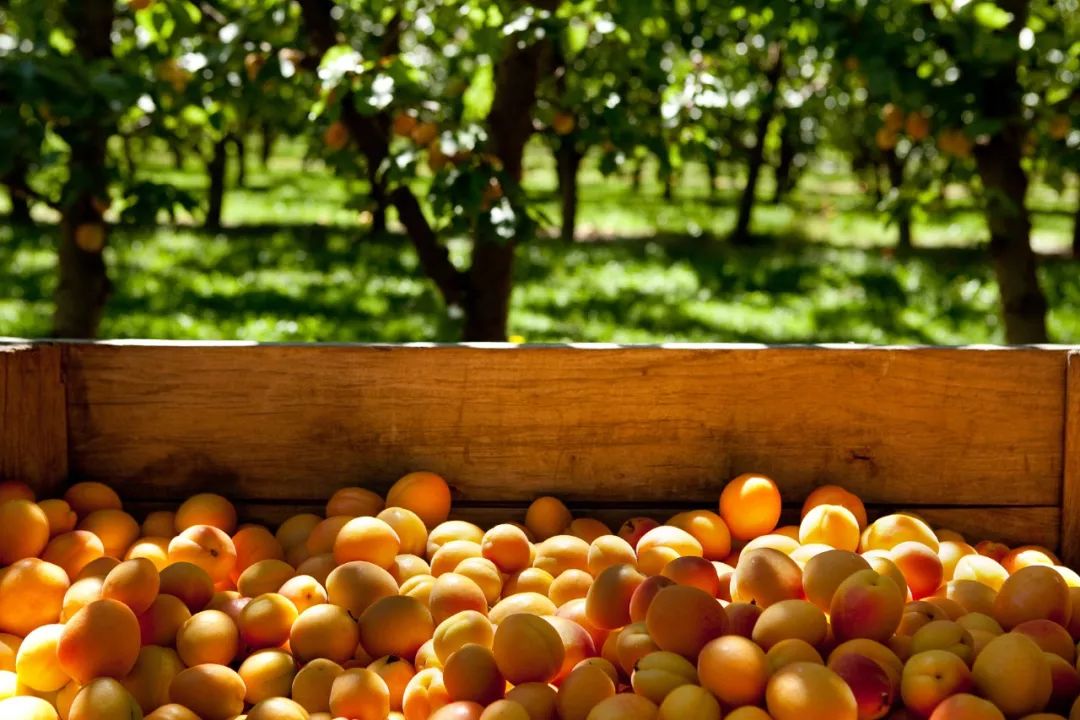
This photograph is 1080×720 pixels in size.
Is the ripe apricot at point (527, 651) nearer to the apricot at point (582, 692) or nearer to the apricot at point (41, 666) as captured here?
the apricot at point (582, 692)

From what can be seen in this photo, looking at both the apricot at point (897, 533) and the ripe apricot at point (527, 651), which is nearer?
the ripe apricot at point (527, 651)

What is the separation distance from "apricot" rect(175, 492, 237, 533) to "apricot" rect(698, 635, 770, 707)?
1.06 meters

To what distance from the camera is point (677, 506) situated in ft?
7.75

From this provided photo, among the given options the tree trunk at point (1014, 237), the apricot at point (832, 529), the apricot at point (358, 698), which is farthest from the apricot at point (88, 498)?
the tree trunk at point (1014, 237)

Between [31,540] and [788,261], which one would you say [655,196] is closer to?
[788,261]

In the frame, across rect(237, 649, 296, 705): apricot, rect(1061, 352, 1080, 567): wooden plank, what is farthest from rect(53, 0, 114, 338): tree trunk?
rect(1061, 352, 1080, 567): wooden plank

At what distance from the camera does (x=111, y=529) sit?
2189 mm

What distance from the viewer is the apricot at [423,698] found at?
5.64 feet

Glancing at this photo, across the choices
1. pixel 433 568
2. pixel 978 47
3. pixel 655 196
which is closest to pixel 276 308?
pixel 978 47

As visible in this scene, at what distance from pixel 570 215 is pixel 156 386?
38.0 ft

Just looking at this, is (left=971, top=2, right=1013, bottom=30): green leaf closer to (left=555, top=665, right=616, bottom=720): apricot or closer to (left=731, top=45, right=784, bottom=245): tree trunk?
(left=555, top=665, right=616, bottom=720): apricot

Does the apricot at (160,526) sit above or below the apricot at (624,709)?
above

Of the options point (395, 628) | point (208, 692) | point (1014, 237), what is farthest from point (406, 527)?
point (1014, 237)

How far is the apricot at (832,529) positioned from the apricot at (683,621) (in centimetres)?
43
